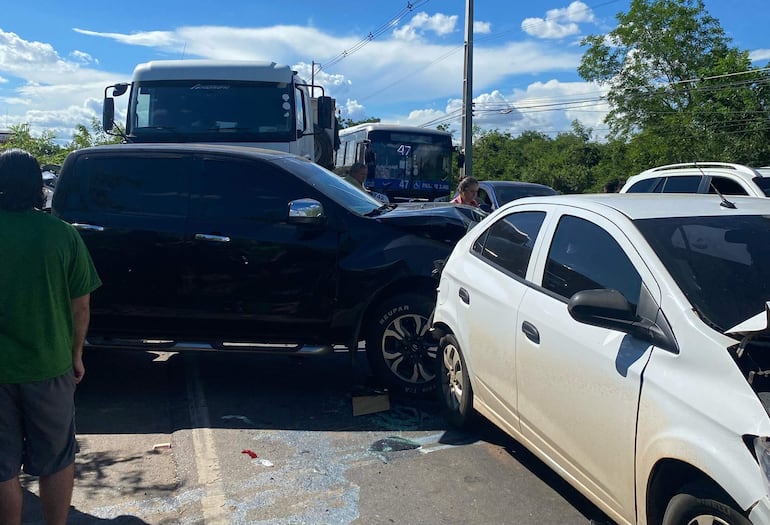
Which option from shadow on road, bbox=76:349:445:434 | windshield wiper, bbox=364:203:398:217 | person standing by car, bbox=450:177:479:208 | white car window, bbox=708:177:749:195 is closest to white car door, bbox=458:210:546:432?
shadow on road, bbox=76:349:445:434

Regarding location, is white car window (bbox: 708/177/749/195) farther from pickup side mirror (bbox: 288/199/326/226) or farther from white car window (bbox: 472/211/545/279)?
pickup side mirror (bbox: 288/199/326/226)

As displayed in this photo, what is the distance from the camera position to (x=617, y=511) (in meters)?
3.07

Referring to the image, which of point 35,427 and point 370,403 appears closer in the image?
point 35,427

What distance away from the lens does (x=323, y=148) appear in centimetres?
1291

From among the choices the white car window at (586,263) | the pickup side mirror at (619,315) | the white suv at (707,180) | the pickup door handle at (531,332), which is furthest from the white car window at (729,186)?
the pickup side mirror at (619,315)

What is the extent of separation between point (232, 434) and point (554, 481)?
2262 millimetres

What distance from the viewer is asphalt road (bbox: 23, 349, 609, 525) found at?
3.87 metres

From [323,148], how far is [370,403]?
26.7 ft

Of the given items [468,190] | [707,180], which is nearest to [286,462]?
[468,190]

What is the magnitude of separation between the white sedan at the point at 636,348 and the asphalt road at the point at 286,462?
1.29 feet

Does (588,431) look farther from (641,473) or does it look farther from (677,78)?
(677,78)

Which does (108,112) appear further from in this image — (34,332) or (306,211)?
(34,332)

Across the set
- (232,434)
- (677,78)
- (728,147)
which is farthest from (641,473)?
(677,78)

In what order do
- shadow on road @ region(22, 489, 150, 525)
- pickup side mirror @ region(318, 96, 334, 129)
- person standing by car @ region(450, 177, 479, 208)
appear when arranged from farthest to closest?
1. pickup side mirror @ region(318, 96, 334, 129)
2. person standing by car @ region(450, 177, 479, 208)
3. shadow on road @ region(22, 489, 150, 525)
